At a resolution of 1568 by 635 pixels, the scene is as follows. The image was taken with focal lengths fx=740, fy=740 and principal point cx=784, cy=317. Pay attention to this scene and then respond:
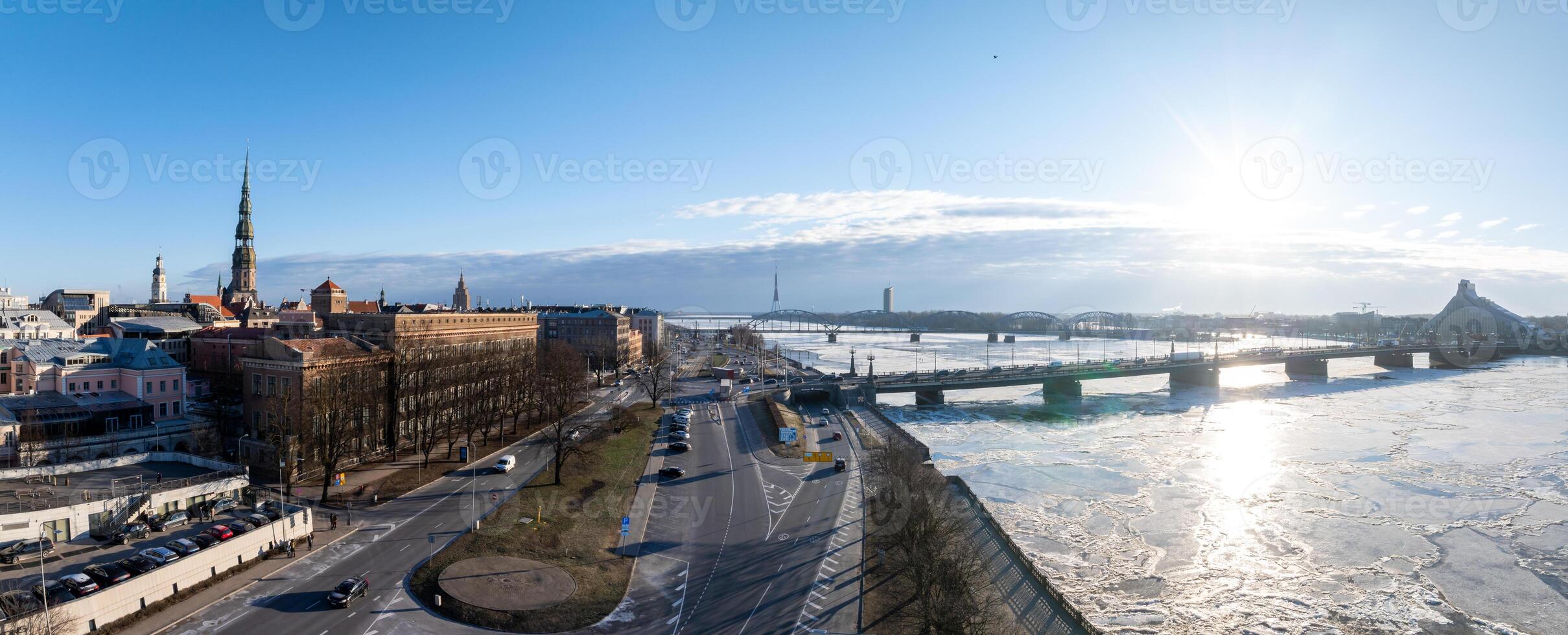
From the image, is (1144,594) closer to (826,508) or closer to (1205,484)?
(826,508)

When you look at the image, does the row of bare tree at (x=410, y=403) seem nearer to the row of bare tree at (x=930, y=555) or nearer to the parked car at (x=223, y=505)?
the parked car at (x=223, y=505)

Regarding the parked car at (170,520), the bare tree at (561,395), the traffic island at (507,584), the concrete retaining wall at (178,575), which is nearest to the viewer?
the concrete retaining wall at (178,575)

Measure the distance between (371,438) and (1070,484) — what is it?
120ft

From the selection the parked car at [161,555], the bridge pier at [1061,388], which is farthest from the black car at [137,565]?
the bridge pier at [1061,388]

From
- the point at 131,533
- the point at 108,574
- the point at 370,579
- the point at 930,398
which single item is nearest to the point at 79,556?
the point at 131,533

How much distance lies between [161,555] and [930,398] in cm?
6450

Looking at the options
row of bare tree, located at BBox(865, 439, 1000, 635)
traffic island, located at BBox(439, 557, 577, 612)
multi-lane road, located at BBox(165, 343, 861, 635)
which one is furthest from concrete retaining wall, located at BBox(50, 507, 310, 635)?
row of bare tree, located at BBox(865, 439, 1000, 635)

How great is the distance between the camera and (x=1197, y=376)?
93.1 m

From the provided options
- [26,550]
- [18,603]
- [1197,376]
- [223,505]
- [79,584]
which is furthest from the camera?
[1197,376]

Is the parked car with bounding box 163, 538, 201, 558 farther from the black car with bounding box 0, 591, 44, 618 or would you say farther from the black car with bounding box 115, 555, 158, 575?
the black car with bounding box 0, 591, 44, 618

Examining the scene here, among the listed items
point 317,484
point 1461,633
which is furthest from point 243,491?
point 1461,633

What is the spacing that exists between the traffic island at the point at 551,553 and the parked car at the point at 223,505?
30.9ft

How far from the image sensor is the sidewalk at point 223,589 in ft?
61.7

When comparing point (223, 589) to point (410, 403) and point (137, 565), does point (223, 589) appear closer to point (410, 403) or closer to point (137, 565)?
point (137, 565)
